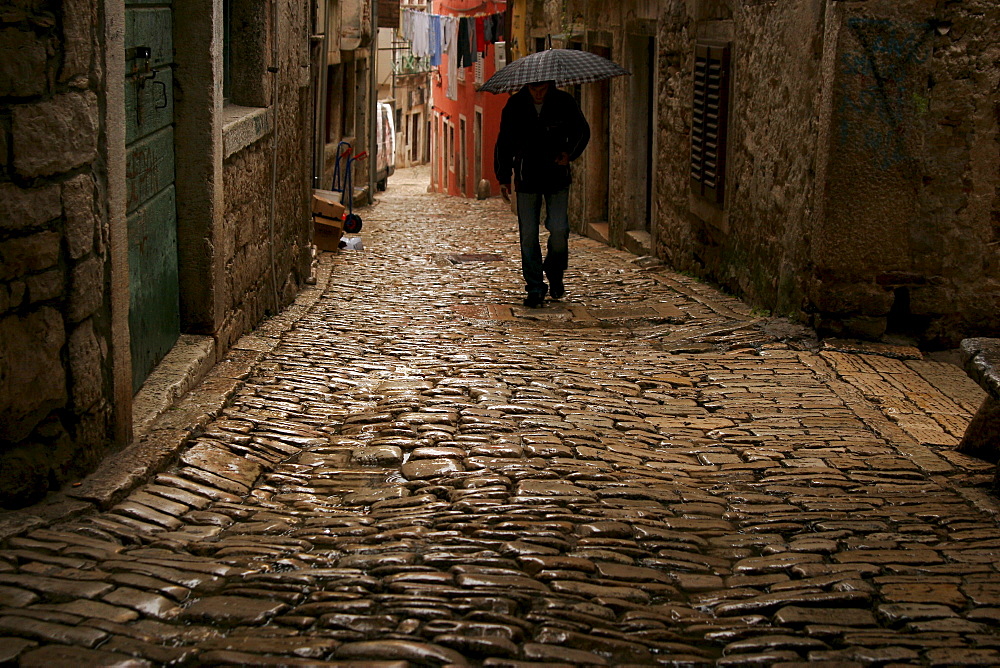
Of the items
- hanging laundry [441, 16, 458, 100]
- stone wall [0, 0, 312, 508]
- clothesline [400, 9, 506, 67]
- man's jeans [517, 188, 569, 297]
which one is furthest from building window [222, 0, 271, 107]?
hanging laundry [441, 16, 458, 100]

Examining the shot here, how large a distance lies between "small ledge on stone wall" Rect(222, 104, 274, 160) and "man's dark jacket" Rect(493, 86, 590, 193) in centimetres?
186

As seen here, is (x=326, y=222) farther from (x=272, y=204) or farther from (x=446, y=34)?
(x=446, y=34)

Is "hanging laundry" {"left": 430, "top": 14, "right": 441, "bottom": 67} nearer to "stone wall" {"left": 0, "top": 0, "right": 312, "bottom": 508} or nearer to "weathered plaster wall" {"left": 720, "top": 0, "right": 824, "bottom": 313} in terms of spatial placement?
"weathered plaster wall" {"left": 720, "top": 0, "right": 824, "bottom": 313}

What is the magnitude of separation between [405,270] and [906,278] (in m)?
5.72

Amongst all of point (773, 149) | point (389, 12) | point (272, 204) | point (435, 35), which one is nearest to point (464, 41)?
point (389, 12)

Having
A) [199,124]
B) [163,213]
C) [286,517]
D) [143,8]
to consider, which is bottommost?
[286,517]

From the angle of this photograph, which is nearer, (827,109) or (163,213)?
(163,213)

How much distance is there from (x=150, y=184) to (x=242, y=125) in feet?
5.08

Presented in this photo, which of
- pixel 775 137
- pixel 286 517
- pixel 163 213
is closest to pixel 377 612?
pixel 286 517

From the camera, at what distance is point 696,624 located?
311cm

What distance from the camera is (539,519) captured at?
157 inches

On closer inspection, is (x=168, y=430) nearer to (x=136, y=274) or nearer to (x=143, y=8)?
(x=136, y=274)

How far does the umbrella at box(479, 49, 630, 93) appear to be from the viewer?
29.3 feet

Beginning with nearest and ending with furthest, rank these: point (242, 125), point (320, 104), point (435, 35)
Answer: point (242, 125) < point (320, 104) < point (435, 35)
